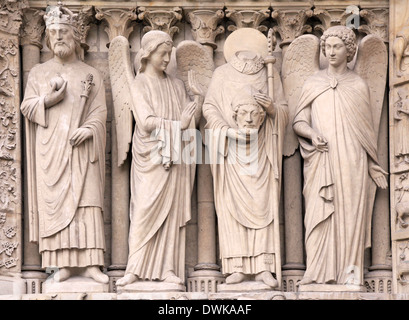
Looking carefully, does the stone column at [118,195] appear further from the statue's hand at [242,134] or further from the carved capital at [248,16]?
the statue's hand at [242,134]

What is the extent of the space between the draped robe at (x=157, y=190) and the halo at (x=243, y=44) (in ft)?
2.82

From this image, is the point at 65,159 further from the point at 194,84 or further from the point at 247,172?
the point at 247,172

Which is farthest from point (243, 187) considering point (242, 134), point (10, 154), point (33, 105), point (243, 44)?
point (10, 154)

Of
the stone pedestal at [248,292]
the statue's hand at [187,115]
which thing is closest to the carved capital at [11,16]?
the statue's hand at [187,115]

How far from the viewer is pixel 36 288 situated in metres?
14.2

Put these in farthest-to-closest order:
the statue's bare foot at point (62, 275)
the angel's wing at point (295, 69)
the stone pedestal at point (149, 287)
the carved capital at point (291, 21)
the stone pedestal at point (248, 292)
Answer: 1. the carved capital at point (291, 21)
2. the angel's wing at point (295, 69)
3. the statue's bare foot at point (62, 275)
4. the stone pedestal at point (149, 287)
5. the stone pedestal at point (248, 292)

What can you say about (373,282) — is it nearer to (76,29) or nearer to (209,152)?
(209,152)

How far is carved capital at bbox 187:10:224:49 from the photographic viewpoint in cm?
1481

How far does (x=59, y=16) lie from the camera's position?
47.1 ft

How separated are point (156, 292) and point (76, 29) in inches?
110

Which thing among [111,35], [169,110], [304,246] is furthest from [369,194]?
[111,35]

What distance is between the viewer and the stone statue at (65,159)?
1408cm

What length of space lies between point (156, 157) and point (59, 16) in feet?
5.69

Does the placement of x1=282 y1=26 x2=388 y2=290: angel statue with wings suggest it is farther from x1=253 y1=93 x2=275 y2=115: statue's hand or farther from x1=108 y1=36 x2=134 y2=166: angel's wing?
x1=108 y1=36 x2=134 y2=166: angel's wing
